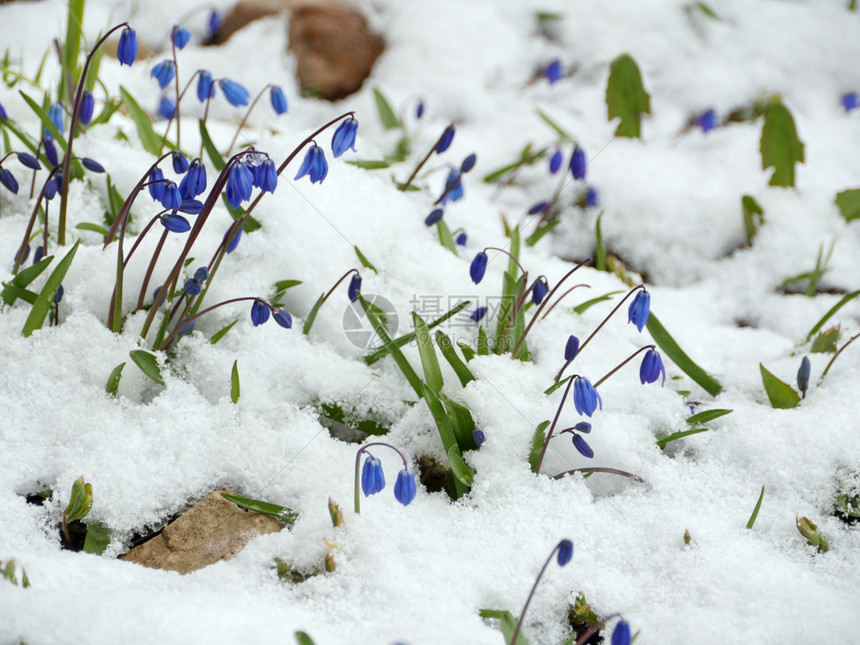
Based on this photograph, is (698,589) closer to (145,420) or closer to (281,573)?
(281,573)

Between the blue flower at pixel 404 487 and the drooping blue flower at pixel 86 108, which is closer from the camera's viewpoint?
the blue flower at pixel 404 487

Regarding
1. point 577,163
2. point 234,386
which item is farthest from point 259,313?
point 577,163

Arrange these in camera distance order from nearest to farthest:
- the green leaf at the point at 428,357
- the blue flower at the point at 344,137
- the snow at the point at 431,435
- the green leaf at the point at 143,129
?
the snow at the point at 431,435 → the blue flower at the point at 344,137 → the green leaf at the point at 428,357 → the green leaf at the point at 143,129

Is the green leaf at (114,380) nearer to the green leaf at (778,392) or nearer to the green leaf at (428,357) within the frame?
the green leaf at (428,357)

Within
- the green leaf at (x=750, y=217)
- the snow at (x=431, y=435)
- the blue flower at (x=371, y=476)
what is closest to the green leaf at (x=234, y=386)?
the snow at (x=431, y=435)

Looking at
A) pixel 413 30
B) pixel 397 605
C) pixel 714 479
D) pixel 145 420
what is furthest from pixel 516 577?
pixel 413 30

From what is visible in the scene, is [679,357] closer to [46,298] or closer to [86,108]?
[46,298]

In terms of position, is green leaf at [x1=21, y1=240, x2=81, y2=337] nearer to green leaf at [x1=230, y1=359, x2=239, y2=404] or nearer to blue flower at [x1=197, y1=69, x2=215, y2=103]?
green leaf at [x1=230, y1=359, x2=239, y2=404]
